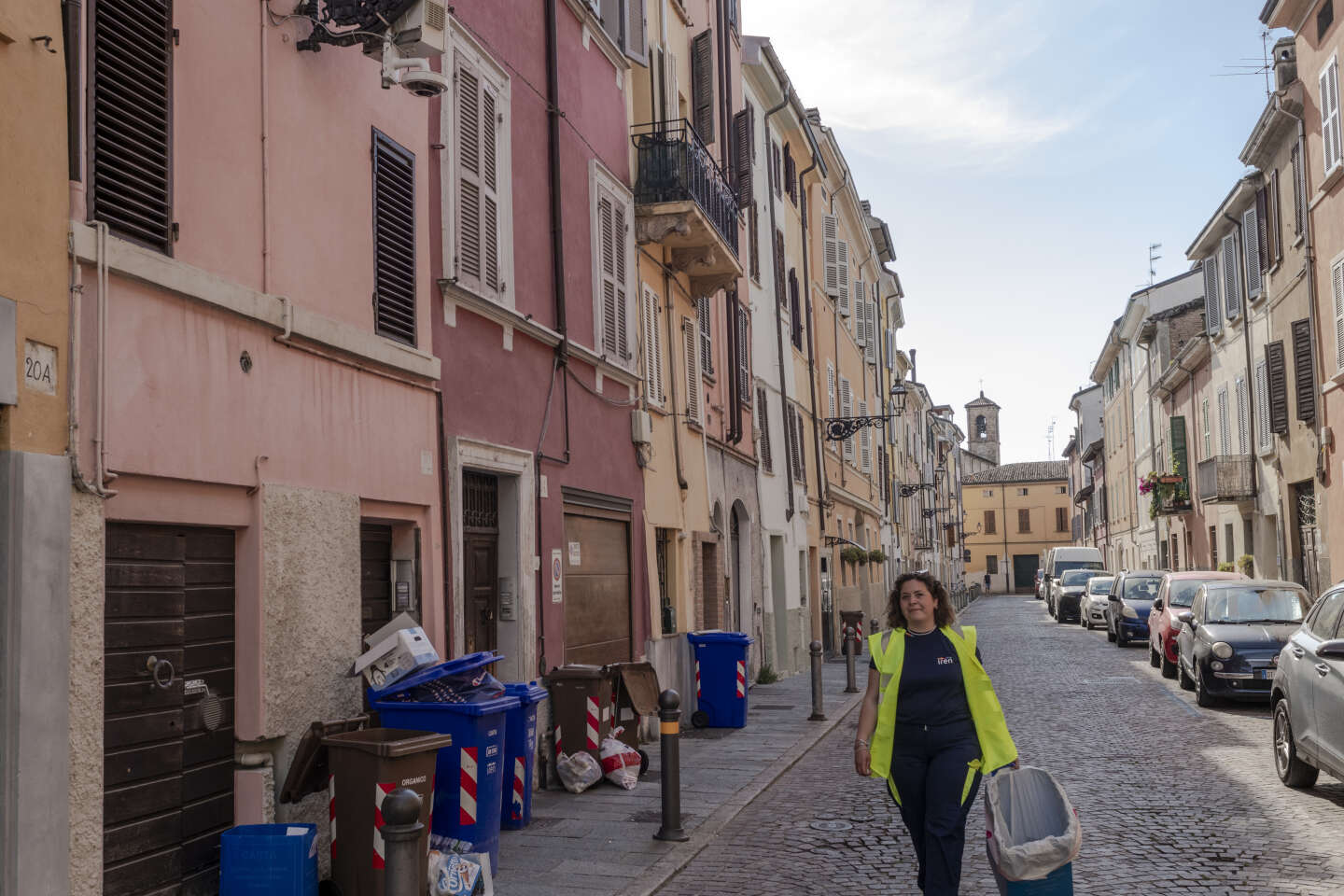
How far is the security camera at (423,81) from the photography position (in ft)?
24.8

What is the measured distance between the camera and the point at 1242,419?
99.5ft

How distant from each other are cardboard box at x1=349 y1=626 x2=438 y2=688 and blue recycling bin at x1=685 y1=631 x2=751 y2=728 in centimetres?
760

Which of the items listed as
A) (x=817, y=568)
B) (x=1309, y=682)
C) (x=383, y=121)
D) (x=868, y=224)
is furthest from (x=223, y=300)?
(x=868, y=224)

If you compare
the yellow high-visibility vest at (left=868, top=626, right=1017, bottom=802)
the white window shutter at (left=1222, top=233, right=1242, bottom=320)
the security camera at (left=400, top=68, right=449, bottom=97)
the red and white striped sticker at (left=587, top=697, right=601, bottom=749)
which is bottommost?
the red and white striped sticker at (left=587, top=697, right=601, bottom=749)

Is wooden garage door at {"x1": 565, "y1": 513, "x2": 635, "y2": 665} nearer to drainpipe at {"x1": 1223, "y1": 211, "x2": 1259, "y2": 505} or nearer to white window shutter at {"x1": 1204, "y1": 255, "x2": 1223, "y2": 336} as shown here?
drainpipe at {"x1": 1223, "y1": 211, "x2": 1259, "y2": 505}

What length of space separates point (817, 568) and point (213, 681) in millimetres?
22375

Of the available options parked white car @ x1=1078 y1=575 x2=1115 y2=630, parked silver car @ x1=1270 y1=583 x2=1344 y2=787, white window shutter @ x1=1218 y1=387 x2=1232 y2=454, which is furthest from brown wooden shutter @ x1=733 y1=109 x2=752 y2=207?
parked white car @ x1=1078 y1=575 x2=1115 y2=630

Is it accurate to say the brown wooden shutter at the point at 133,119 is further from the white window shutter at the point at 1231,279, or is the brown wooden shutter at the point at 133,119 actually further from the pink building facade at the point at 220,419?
the white window shutter at the point at 1231,279

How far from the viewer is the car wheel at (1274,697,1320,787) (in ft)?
32.4

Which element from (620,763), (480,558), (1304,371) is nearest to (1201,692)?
(620,763)

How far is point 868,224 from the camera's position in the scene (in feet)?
140

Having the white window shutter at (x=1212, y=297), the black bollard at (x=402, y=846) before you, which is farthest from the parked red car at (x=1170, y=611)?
the black bollard at (x=402, y=846)

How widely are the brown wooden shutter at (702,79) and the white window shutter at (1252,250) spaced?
14.0 meters

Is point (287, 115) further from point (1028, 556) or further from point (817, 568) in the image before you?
point (1028, 556)
